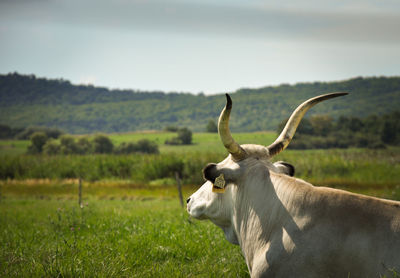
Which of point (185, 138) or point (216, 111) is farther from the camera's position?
point (216, 111)

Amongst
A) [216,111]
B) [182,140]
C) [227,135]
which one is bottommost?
[182,140]

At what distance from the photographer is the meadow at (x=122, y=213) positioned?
516 centimetres

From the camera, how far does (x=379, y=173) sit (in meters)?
36.7

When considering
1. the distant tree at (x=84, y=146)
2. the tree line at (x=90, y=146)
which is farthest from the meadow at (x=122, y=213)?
the distant tree at (x=84, y=146)

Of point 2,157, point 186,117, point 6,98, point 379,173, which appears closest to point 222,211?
point 379,173

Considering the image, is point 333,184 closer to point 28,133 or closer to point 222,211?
point 222,211

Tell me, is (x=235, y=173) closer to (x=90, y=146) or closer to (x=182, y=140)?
(x=182, y=140)

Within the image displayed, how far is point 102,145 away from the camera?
2985 inches

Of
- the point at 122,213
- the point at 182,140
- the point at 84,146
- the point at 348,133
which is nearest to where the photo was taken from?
the point at 122,213

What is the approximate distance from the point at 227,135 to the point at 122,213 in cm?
1083

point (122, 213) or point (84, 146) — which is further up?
point (122, 213)

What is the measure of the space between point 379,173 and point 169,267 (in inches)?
1414

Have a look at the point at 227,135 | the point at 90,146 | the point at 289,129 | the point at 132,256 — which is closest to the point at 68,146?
the point at 90,146

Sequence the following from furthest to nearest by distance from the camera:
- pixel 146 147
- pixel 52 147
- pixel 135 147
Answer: pixel 135 147, pixel 146 147, pixel 52 147
